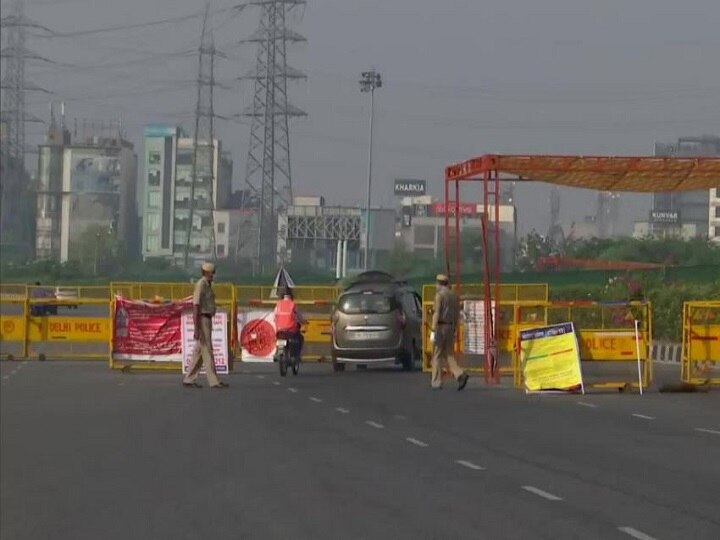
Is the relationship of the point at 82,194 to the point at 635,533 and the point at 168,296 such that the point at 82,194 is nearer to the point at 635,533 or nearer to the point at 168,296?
the point at 168,296

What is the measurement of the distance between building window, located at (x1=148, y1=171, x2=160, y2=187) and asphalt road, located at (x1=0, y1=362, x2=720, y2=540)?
10871 centimetres

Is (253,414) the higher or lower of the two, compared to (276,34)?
lower

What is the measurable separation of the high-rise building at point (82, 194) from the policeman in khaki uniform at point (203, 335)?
2313 inches

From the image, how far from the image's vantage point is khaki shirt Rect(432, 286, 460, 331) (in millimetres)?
26217

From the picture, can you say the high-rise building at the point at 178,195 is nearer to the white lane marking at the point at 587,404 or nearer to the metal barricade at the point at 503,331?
the metal barricade at the point at 503,331

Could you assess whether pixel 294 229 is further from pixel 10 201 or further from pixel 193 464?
pixel 193 464

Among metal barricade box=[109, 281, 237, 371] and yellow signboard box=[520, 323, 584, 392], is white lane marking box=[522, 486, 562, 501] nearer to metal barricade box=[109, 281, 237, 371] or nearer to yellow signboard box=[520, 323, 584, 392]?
yellow signboard box=[520, 323, 584, 392]

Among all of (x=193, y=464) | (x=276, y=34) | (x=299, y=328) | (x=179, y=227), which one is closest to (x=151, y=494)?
(x=193, y=464)

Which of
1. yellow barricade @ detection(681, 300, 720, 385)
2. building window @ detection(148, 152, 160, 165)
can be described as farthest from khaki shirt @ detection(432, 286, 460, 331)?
building window @ detection(148, 152, 160, 165)

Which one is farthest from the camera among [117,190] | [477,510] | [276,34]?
[117,190]

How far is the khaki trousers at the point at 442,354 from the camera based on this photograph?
25.8 metres

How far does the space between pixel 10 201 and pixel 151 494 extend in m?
84.8

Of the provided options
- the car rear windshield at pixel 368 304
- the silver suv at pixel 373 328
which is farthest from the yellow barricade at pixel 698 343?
the car rear windshield at pixel 368 304

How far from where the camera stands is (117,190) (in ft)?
427
